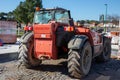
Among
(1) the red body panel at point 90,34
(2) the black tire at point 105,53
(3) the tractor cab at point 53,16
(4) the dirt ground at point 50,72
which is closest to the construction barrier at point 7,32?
(2) the black tire at point 105,53

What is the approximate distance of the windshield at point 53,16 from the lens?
992cm

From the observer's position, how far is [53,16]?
32.7 feet

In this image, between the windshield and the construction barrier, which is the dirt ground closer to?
the windshield

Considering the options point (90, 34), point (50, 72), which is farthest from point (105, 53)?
point (50, 72)

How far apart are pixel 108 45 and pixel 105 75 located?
13.0 ft

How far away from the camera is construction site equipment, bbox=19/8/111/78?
857 centimetres

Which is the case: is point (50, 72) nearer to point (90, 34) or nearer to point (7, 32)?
point (90, 34)

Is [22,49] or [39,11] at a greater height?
[39,11]

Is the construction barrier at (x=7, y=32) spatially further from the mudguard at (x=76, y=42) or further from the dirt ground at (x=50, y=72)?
the mudguard at (x=76, y=42)

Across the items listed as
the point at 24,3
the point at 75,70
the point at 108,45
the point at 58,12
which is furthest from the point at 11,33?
the point at 24,3

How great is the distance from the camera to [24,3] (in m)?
47.6

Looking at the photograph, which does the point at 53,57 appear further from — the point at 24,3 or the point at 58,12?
the point at 24,3

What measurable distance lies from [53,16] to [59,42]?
1.39 meters

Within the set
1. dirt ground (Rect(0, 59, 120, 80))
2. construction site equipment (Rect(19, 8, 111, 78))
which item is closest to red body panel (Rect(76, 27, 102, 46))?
construction site equipment (Rect(19, 8, 111, 78))
